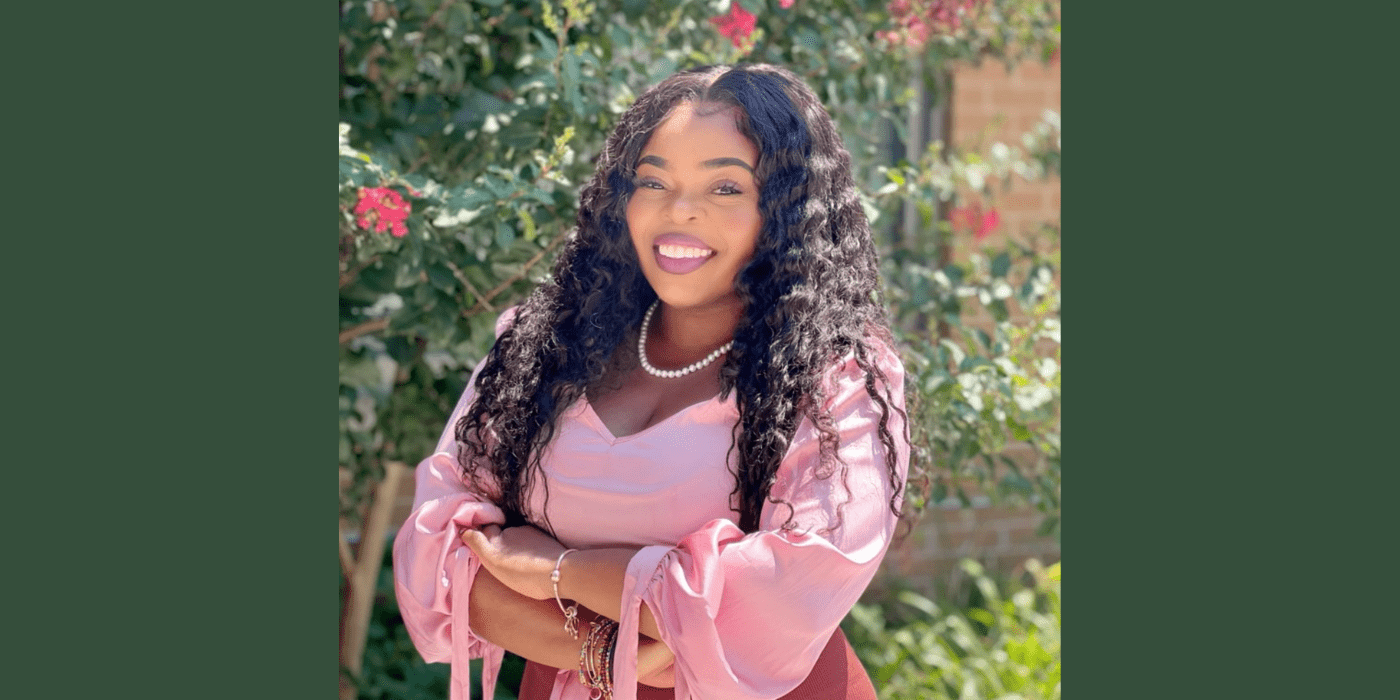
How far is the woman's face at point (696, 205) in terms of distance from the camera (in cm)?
192

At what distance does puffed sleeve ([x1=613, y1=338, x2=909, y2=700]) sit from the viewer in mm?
1713

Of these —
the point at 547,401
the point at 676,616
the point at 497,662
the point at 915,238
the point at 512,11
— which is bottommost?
the point at 497,662

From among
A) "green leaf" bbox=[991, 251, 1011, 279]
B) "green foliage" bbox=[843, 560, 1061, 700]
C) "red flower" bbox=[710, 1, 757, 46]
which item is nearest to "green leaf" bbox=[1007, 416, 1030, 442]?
"green leaf" bbox=[991, 251, 1011, 279]

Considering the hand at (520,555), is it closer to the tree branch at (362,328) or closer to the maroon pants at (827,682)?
the maroon pants at (827,682)

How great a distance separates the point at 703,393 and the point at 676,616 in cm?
39

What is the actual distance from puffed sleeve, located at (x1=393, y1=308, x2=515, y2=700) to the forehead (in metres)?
0.67

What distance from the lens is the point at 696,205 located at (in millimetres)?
1926

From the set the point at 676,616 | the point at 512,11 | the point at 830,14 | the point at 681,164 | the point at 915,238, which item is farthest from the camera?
the point at 915,238

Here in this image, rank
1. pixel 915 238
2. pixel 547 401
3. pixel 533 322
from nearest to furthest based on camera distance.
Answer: pixel 547 401, pixel 533 322, pixel 915 238

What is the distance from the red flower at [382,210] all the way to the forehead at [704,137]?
0.70 metres

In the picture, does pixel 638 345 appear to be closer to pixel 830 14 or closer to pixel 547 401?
pixel 547 401

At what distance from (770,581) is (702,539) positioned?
0.36ft

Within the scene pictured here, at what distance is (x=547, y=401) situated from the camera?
206cm

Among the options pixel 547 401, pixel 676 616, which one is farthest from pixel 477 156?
pixel 676 616
